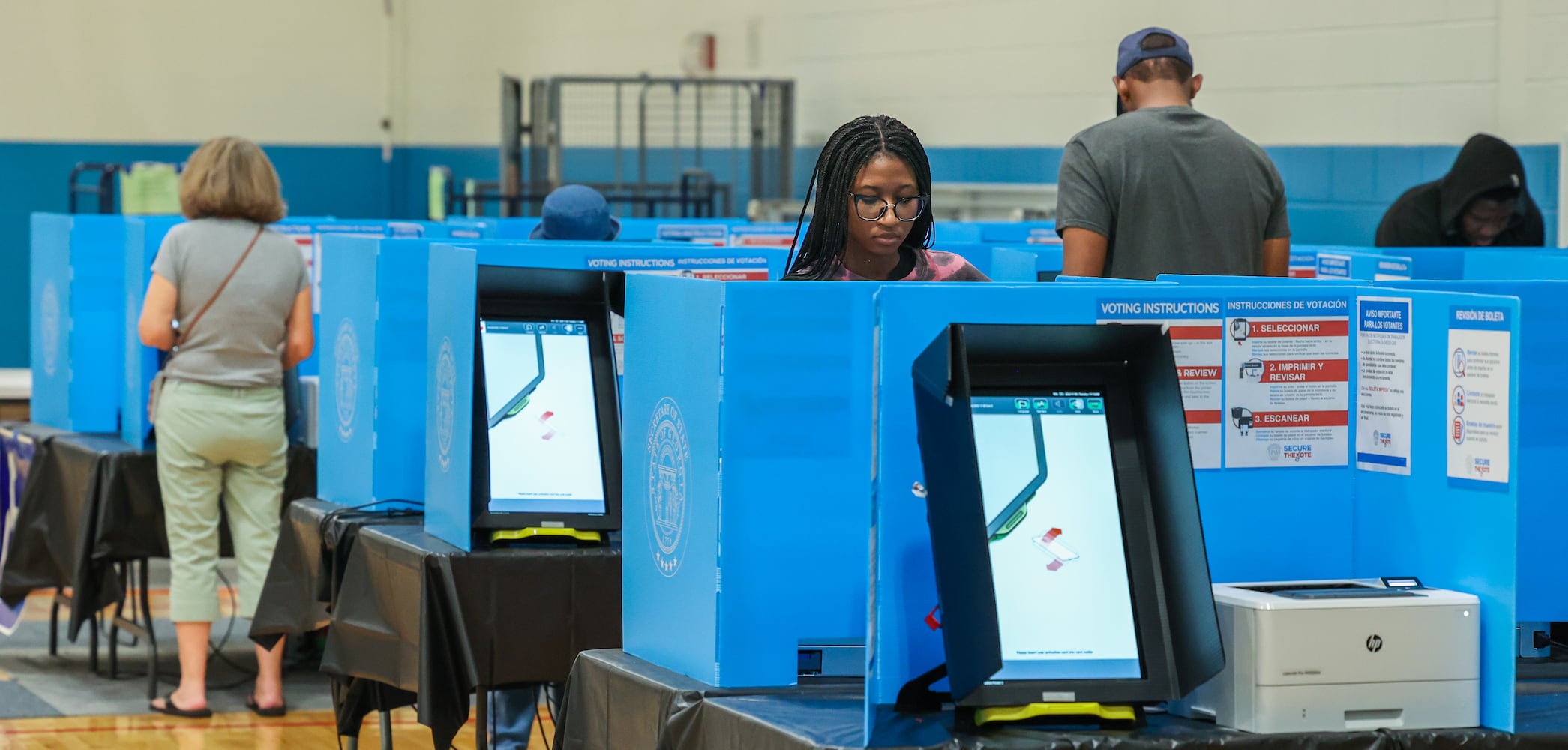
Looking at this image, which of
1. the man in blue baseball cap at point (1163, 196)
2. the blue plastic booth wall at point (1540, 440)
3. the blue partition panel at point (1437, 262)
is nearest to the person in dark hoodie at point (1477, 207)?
the blue partition panel at point (1437, 262)

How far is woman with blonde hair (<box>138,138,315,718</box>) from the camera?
471 centimetres

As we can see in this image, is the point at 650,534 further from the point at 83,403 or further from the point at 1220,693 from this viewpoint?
the point at 83,403

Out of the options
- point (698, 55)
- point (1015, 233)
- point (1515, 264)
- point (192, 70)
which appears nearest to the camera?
point (1515, 264)

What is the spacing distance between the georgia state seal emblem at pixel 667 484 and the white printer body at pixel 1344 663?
1.86ft

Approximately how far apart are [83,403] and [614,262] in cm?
252

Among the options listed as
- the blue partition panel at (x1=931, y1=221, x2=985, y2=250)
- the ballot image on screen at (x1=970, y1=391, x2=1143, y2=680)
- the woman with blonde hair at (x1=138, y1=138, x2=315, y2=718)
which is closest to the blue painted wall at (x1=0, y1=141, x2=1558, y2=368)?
the blue partition panel at (x1=931, y1=221, x2=985, y2=250)

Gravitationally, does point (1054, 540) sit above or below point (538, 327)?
below

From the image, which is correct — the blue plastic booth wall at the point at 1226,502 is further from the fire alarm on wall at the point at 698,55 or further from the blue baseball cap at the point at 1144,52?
the fire alarm on wall at the point at 698,55

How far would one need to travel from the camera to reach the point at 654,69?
10969mm

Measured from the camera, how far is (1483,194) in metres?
5.14

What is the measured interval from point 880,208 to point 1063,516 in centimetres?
79

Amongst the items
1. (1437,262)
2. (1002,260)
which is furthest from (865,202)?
(1437,262)

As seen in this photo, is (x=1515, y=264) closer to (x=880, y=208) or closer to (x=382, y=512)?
(x=880, y=208)

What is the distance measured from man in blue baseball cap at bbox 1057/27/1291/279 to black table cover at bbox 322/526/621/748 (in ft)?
3.82
